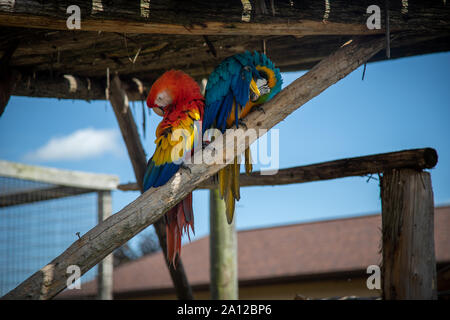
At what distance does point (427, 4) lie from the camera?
2.93 m

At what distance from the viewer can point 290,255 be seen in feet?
21.0

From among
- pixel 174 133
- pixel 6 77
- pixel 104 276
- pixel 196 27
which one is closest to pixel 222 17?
pixel 196 27

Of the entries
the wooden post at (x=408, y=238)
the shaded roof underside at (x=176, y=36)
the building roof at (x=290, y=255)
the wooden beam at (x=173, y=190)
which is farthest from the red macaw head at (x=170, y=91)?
the building roof at (x=290, y=255)

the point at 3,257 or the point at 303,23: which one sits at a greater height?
the point at 303,23

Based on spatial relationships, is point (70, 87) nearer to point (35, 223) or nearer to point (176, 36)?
point (176, 36)

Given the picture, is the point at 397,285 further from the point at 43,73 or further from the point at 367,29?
the point at 43,73

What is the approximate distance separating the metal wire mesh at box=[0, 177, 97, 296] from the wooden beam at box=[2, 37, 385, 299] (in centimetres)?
269

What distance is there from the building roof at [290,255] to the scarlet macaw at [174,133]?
8.28ft

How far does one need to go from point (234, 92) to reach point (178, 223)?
839mm

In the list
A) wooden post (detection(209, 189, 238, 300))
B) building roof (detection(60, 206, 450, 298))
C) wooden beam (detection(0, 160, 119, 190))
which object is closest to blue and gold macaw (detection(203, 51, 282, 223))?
wooden post (detection(209, 189, 238, 300))

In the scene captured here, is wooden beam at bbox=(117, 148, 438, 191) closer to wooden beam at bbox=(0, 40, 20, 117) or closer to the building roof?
wooden beam at bbox=(0, 40, 20, 117)

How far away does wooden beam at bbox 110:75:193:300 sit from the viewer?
3908 millimetres
